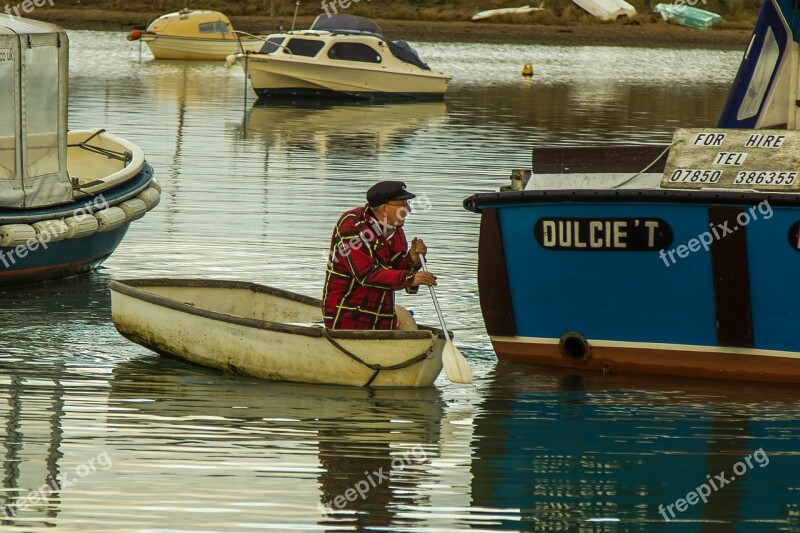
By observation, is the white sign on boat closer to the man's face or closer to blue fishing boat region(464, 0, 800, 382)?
blue fishing boat region(464, 0, 800, 382)

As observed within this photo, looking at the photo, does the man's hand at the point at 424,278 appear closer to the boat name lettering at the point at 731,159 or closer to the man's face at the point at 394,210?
the man's face at the point at 394,210

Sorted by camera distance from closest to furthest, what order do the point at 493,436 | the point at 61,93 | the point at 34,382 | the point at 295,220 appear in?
the point at 493,436 < the point at 34,382 < the point at 61,93 < the point at 295,220

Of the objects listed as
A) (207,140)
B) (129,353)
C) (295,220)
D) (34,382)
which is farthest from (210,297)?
(207,140)

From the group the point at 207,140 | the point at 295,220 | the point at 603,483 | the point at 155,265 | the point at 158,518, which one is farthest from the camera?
the point at 207,140

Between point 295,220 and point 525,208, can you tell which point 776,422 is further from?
point 295,220

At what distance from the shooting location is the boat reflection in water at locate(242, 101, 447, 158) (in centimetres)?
2523

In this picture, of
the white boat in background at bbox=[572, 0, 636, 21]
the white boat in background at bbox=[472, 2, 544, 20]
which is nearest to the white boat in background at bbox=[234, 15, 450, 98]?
the white boat in background at bbox=[472, 2, 544, 20]

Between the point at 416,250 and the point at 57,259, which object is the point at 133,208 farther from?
the point at 416,250

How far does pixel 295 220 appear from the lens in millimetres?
16984

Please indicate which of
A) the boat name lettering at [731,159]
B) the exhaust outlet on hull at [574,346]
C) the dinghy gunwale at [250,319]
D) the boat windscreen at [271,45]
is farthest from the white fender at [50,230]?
the boat windscreen at [271,45]

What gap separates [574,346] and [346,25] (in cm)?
2580

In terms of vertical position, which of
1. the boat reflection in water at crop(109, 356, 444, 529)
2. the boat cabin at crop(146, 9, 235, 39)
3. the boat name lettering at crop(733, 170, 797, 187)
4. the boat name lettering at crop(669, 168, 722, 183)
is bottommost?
the boat cabin at crop(146, 9, 235, 39)

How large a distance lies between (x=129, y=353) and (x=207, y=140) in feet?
48.0

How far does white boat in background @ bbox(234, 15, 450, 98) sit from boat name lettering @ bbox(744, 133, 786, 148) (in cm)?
2471
